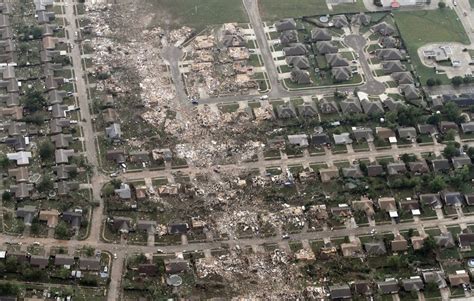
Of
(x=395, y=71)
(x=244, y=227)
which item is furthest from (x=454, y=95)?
(x=244, y=227)

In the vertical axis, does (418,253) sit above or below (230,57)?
below

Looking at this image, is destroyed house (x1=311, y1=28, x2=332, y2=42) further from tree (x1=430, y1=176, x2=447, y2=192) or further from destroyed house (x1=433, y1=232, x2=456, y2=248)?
destroyed house (x1=433, y1=232, x2=456, y2=248)

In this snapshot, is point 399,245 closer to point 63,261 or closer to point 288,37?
point 288,37

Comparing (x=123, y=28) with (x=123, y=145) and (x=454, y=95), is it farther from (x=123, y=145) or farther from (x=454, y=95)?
(x=454, y=95)

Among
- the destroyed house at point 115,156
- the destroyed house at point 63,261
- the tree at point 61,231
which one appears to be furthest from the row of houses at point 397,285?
the tree at point 61,231

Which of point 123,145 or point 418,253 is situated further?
point 123,145

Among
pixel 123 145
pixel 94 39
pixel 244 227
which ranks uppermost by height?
pixel 94 39

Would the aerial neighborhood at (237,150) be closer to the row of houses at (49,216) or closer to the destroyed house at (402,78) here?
the row of houses at (49,216)

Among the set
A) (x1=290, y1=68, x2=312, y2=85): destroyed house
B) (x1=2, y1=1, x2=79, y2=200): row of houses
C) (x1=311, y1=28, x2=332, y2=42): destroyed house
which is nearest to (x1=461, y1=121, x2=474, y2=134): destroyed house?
(x1=290, y1=68, x2=312, y2=85): destroyed house
